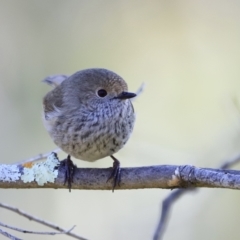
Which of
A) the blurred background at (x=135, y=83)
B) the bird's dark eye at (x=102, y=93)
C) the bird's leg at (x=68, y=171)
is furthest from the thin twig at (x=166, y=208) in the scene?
the blurred background at (x=135, y=83)

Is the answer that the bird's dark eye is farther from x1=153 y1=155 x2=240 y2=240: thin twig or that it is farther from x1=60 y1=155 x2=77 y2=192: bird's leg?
x1=153 y1=155 x2=240 y2=240: thin twig

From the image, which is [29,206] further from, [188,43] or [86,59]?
[188,43]

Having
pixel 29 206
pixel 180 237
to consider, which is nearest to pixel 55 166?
pixel 180 237

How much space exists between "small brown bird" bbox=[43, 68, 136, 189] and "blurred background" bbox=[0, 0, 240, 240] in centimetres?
119

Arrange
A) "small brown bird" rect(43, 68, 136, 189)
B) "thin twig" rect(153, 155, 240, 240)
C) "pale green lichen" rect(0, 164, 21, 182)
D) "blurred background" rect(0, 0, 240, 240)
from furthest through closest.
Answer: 1. "blurred background" rect(0, 0, 240, 240)
2. "small brown bird" rect(43, 68, 136, 189)
3. "pale green lichen" rect(0, 164, 21, 182)
4. "thin twig" rect(153, 155, 240, 240)

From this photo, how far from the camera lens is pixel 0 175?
2.79m

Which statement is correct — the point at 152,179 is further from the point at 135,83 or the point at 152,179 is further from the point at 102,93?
the point at 135,83

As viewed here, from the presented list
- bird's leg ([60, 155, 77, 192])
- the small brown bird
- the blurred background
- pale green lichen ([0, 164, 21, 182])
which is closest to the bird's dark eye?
the small brown bird

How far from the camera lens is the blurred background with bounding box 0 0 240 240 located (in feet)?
15.3

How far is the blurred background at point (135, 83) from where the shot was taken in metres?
4.66

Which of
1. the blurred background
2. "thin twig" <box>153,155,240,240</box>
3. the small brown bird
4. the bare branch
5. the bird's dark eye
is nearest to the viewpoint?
the bare branch

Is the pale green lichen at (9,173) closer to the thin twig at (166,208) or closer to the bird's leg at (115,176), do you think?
the bird's leg at (115,176)

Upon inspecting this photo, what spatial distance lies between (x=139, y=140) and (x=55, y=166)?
1.47 metres

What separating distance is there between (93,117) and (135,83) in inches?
99.6
